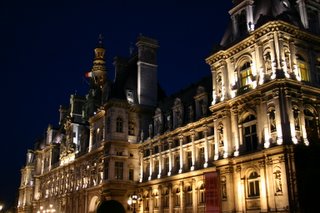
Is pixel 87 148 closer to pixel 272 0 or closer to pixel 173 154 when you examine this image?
pixel 173 154

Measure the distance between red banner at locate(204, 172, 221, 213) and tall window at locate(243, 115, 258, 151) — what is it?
4626 mm

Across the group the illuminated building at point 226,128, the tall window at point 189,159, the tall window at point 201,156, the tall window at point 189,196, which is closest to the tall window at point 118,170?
the illuminated building at point 226,128

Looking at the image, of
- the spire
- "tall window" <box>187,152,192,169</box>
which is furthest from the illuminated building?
the spire

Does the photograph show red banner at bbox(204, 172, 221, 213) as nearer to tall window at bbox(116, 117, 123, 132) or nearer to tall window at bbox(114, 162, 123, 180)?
tall window at bbox(114, 162, 123, 180)

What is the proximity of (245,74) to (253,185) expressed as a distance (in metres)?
11.0

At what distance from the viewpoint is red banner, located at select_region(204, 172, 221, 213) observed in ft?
129


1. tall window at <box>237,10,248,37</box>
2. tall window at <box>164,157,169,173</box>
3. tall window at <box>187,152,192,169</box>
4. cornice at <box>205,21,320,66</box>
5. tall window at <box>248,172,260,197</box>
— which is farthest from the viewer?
tall window at <box>164,157,169,173</box>

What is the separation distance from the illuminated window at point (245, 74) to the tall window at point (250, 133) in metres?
3.63

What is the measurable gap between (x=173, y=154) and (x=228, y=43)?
54.2 ft

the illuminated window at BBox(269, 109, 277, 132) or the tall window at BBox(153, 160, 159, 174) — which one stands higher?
the illuminated window at BBox(269, 109, 277, 132)

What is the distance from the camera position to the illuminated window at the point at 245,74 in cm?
3941

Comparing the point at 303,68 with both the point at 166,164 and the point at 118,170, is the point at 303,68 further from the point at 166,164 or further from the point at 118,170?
the point at 118,170

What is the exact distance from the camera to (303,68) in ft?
A: 126

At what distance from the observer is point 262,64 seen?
3756 cm
